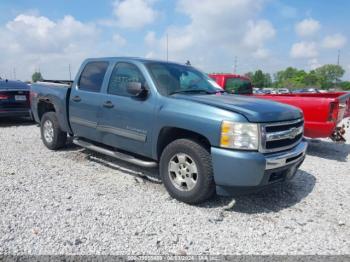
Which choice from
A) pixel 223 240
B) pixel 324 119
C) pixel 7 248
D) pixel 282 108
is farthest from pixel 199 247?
pixel 324 119

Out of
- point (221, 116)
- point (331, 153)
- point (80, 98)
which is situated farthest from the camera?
point (331, 153)

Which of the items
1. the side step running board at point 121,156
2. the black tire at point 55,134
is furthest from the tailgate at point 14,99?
the side step running board at point 121,156

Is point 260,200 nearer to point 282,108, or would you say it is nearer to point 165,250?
point 282,108

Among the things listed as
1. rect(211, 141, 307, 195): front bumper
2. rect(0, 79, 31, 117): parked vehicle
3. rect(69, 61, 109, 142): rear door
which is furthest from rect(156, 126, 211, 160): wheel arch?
rect(0, 79, 31, 117): parked vehicle

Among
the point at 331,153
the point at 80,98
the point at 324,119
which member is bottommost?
the point at 331,153

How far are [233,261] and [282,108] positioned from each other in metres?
2.07

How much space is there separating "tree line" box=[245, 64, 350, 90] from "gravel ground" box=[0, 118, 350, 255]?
85.8m

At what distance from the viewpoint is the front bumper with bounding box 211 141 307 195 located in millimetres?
3588

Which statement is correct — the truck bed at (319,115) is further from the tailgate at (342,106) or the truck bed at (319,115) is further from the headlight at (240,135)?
the headlight at (240,135)

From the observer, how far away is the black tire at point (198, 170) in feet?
12.7

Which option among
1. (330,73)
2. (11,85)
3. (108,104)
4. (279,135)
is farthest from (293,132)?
(330,73)

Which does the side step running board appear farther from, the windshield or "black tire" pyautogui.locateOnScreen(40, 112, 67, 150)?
the windshield

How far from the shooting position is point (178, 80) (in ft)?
15.8

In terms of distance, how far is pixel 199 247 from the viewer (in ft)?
10.4
